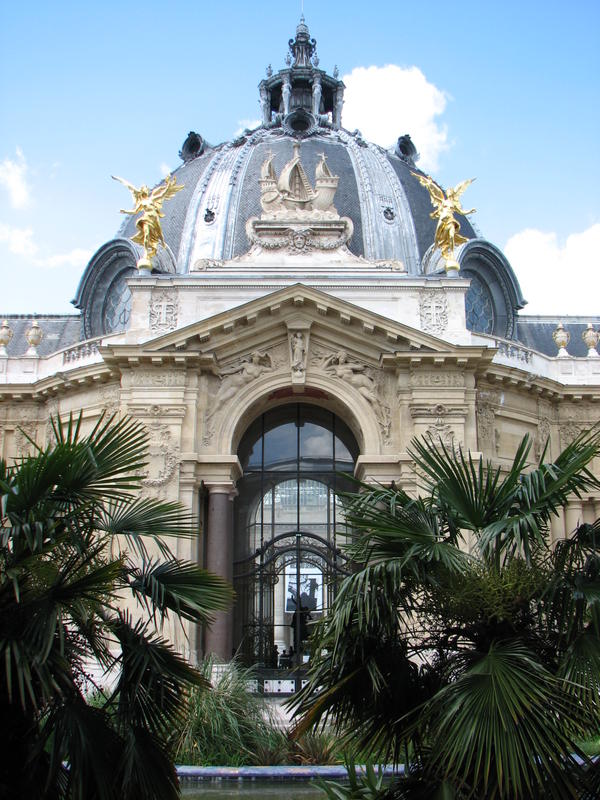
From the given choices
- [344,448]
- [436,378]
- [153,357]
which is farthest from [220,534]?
[436,378]

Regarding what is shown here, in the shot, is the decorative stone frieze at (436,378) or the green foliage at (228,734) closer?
the green foliage at (228,734)

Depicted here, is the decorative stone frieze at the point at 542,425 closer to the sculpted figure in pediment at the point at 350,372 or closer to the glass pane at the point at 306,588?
the sculpted figure in pediment at the point at 350,372


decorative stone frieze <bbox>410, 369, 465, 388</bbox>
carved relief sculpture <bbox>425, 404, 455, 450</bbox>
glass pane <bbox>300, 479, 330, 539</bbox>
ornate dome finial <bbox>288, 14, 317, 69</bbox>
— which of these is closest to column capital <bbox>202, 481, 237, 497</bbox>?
glass pane <bbox>300, 479, 330, 539</bbox>

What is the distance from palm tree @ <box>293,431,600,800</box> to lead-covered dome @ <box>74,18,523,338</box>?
73.7 ft

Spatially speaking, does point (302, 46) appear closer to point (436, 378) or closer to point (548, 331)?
point (548, 331)

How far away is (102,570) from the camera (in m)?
9.24

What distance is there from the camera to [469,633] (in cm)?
962

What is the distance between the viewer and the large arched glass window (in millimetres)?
26656

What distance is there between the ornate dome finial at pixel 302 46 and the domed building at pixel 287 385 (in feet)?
46.5

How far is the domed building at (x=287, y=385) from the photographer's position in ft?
85.3

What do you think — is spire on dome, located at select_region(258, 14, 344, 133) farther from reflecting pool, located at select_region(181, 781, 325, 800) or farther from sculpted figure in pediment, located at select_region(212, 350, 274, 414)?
reflecting pool, located at select_region(181, 781, 325, 800)

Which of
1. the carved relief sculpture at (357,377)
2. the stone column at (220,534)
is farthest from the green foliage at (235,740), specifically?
the carved relief sculpture at (357,377)

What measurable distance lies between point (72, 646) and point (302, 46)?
39.7 metres

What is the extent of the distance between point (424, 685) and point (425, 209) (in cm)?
2734
